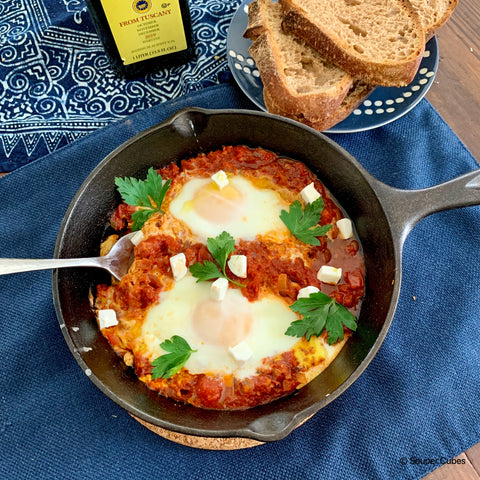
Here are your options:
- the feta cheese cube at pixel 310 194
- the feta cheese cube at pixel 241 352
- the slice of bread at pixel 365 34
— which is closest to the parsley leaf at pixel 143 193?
the feta cheese cube at pixel 310 194

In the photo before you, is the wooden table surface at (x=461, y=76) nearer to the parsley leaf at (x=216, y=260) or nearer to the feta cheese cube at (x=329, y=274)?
the feta cheese cube at (x=329, y=274)

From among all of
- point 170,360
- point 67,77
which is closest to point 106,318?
point 170,360

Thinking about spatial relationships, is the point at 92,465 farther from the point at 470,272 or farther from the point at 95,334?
the point at 470,272

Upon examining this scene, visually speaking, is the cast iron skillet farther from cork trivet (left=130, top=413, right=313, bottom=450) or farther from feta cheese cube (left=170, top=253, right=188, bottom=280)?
feta cheese cube (left=170, top=253, right=188, bottom=280)

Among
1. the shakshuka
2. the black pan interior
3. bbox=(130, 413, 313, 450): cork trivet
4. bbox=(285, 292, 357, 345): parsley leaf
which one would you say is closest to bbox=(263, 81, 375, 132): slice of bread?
the black pan interior

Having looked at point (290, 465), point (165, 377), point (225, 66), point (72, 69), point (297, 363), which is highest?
point (72, 69)

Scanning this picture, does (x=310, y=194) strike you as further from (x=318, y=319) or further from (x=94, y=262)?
(x=94, y=262)

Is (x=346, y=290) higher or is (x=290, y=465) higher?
(x=346, y=290)

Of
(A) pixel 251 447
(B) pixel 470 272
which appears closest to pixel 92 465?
(A) pixel 251 447
